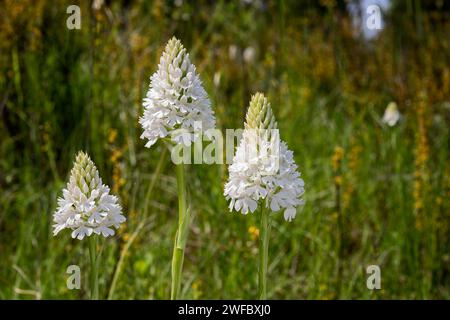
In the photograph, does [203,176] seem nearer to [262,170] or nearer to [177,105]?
[177,105]

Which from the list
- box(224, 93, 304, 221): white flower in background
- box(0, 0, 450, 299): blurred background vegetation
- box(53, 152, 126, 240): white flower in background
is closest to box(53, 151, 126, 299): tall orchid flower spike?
box(53, 152, 126, 240): white flower in background

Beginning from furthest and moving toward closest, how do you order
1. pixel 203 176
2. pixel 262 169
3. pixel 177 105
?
pixel 203 176 < pixel 177 105 < pixel 262 169

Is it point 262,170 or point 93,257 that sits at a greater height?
point 262,170

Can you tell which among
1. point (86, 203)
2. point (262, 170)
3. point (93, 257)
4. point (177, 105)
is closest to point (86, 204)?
point (86, 203)

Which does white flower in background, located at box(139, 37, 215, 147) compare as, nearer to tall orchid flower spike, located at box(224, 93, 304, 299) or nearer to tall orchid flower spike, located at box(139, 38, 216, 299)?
tall orchid flower spike, located at box(139, 38, 216, 299)

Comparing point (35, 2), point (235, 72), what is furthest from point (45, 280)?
point (235, 72)

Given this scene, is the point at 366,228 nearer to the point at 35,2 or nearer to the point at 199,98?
the point at 199,98

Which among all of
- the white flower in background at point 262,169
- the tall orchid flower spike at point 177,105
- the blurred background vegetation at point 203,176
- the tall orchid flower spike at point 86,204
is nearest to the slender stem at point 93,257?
the tall orchid flower spike at point 86,204

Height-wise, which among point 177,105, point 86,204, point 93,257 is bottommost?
point 93,257
